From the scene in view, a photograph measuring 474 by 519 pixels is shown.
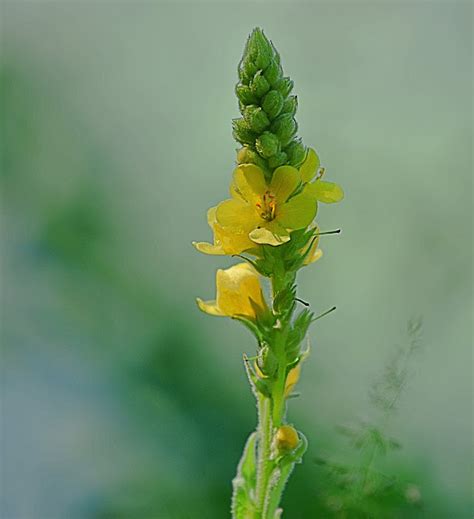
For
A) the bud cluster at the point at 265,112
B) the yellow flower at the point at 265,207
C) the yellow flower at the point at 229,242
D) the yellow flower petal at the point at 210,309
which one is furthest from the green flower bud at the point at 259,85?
the yellow flower petal at the point at 210,309

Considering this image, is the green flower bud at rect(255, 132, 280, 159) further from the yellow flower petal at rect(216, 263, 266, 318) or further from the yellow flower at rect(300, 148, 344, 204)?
the yellow flower petal at rect(216, 263, 266, 318)

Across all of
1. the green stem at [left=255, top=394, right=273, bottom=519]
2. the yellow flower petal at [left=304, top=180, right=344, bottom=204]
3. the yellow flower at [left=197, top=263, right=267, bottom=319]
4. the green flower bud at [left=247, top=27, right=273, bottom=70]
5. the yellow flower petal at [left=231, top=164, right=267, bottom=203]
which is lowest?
the green stem at [left=255, top=394, right=273, bottom=519]

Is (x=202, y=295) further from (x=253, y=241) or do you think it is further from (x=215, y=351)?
(x=253, y=241)

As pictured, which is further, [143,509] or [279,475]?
[143,509]

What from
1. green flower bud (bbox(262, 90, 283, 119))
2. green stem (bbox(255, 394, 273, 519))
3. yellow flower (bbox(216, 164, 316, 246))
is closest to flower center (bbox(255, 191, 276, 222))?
yellow flower (bbox(216, 164, 316, 246))

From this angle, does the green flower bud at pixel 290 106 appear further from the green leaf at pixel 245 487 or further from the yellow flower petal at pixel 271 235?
the green leaf at pixel 245 487

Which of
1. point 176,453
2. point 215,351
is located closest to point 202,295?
point 215,351
